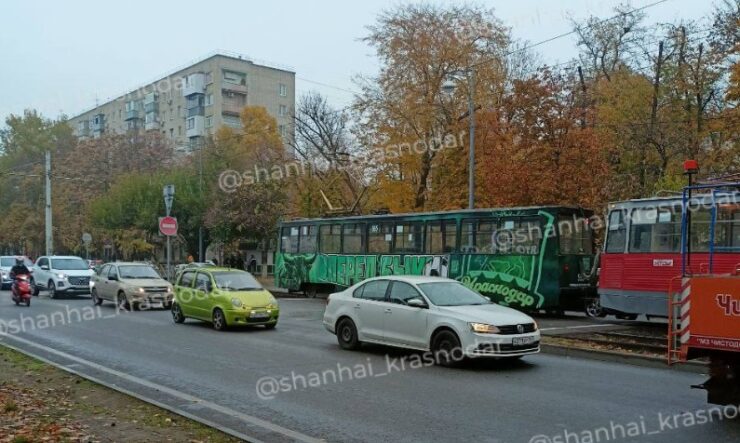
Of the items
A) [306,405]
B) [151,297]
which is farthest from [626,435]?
[151,297]

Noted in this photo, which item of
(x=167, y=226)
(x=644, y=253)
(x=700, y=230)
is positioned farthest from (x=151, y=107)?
(x=700, y=230)

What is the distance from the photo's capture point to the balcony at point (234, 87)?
2989 inches

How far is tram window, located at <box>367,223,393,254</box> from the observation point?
981 inches

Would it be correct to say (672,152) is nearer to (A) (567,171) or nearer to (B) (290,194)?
(A) (567,171)

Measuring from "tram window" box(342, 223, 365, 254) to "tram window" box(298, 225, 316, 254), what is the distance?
1961mm

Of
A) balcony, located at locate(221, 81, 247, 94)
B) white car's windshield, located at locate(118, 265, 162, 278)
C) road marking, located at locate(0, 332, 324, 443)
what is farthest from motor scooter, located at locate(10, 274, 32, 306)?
balcony, located at locate(221, 81, 247, 94)

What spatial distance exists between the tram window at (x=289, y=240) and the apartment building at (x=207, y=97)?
137ft

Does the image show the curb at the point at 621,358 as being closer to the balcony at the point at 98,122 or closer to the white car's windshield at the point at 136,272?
the white car's windshield at the point at 136,272

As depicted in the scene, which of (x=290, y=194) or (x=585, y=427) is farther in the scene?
(x=290, y=194)

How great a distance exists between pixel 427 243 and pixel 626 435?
53.1 feet

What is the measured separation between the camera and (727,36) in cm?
2945

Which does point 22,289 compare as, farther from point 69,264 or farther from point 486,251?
point 486,251

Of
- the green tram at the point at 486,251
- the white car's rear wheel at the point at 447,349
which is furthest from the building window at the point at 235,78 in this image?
the white car's rear wheel at the point at 447,349

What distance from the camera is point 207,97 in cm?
7700
